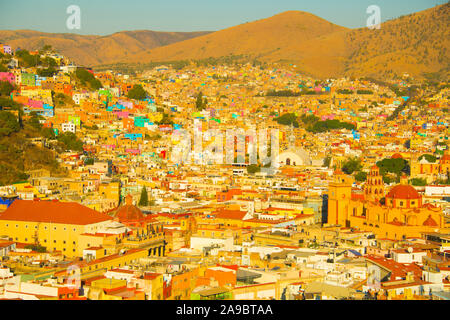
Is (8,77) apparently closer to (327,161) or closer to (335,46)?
(327,161)

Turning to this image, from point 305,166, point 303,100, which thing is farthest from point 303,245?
point 303,100

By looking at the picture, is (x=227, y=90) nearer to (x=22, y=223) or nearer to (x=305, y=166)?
(x=305, y=166)

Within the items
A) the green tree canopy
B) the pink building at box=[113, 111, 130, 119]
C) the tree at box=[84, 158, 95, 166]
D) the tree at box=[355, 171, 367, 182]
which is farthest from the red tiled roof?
the pink building at box=[113, 111, 130, 119]

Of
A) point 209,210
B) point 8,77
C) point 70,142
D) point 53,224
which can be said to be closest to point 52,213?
point 53,224

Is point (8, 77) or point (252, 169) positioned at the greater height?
point (8, 77)

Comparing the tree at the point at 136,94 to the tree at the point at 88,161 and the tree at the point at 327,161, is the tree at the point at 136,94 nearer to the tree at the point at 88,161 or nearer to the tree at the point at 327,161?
the tree at the point at 327,161
